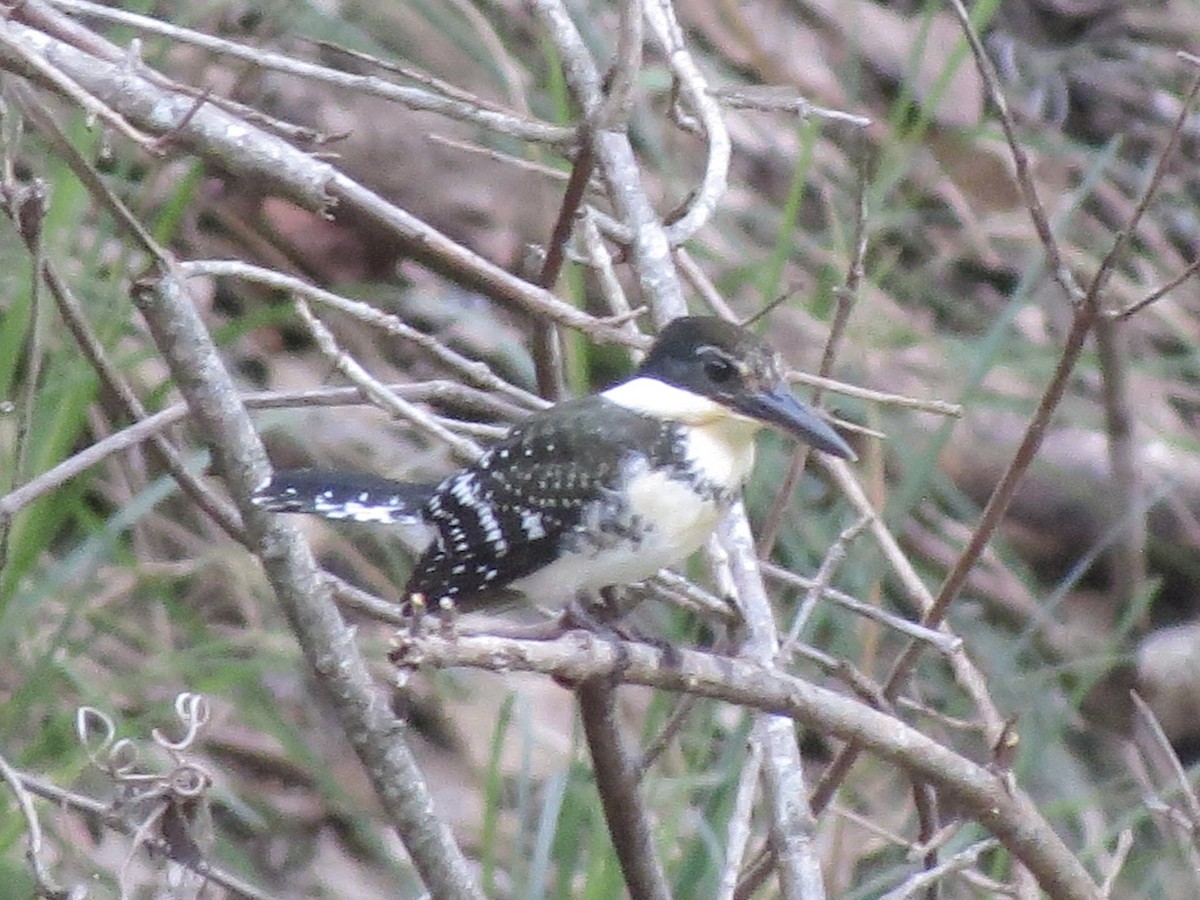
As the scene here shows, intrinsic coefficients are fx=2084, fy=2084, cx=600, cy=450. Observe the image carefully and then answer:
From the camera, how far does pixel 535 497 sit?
227 centimetres

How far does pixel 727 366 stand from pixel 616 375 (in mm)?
1992

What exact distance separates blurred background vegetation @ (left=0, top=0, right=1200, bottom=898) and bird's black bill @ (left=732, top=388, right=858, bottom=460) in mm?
279

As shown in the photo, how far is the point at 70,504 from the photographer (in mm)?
2746

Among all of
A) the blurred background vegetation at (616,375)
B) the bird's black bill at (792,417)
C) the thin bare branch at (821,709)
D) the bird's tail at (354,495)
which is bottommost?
the blurred background vegetation at (616,375)

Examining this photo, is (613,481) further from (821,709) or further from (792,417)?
(821,709)

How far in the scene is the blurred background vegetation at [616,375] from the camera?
10.0 ft

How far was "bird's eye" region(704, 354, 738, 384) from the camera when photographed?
2.23 m

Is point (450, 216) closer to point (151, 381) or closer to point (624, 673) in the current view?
point (151, 381)

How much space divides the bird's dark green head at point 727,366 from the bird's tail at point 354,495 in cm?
37

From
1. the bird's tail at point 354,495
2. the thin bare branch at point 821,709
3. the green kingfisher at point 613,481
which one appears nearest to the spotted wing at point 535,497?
the green kingfisher at point 613,481

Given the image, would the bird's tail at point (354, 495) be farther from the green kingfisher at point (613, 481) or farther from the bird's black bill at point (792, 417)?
the bird's black bill at point (792, 417)

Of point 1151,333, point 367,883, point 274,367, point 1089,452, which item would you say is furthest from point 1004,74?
point 367,883

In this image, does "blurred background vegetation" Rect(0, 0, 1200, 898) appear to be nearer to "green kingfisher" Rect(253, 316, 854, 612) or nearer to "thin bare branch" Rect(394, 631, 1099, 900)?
"green kingfisher" Rect(253, 316, 854, 612)

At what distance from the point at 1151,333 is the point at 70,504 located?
3167mm
